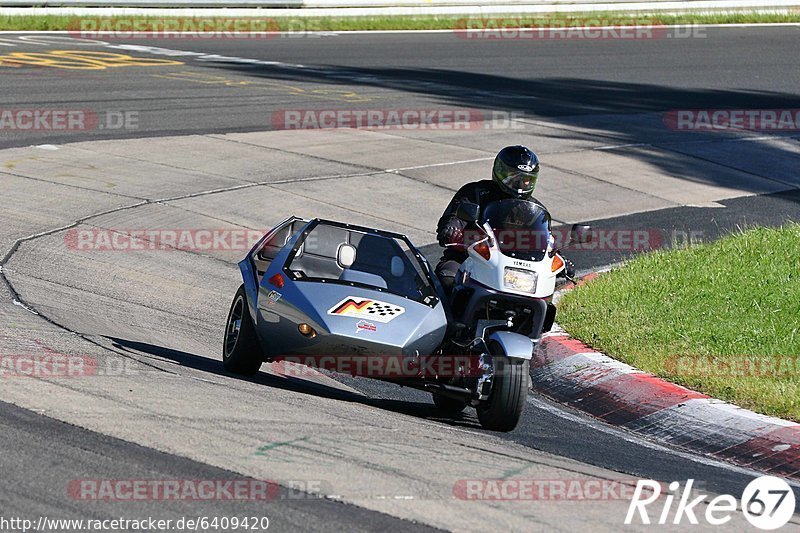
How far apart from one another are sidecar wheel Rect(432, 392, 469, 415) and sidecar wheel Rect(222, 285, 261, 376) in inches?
48.3

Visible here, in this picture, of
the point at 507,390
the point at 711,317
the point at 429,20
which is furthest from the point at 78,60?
the point at 507,390

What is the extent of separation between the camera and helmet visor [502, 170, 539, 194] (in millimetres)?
8492

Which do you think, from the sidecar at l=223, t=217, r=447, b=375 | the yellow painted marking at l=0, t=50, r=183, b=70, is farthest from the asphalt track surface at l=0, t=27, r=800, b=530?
the yellow painted marking at l=0, t=50, r=183, b=70

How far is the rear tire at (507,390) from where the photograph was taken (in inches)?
289

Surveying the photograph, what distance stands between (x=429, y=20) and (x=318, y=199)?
20.2 metres

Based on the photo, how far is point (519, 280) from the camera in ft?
25.5

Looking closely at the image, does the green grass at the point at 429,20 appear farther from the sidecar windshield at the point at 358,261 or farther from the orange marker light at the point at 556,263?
the orange marker light at the point at 556,263

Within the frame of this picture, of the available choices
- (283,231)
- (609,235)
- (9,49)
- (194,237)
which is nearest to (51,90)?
(9,49)

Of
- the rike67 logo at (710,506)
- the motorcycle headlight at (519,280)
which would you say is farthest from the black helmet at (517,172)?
the rike67 logo at (710,506)

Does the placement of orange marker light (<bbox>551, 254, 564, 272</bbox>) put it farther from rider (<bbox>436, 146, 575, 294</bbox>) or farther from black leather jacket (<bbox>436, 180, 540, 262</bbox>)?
black leather jacket (<bbox>436, 180, 540, 262</bbox>)

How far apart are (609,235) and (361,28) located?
19401 mm

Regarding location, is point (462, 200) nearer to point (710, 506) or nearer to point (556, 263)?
point (556, 263)

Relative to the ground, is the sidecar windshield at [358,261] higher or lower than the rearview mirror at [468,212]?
lower

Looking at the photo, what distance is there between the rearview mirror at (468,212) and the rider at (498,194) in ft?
0.80
